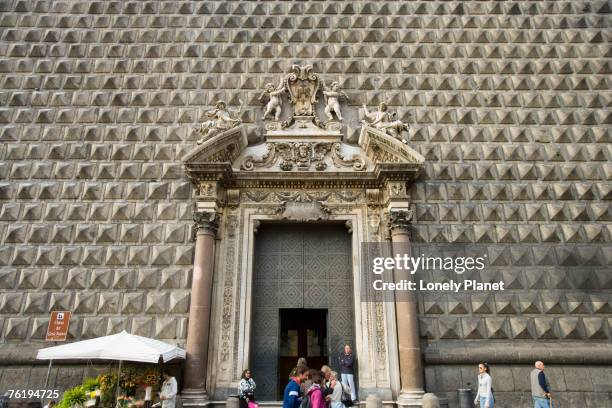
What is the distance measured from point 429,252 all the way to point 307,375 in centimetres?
503

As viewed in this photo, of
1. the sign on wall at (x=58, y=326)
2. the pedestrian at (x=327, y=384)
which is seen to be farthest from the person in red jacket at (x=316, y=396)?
the sign on wall at (x=58, y=326)

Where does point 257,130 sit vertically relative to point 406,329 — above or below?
above

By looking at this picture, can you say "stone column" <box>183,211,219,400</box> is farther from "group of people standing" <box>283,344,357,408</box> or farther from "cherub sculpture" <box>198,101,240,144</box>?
"group of people standing" <box>283,344,357,408</box>

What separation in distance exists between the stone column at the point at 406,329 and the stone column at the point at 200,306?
13.5ft

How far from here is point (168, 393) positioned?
27.5ft

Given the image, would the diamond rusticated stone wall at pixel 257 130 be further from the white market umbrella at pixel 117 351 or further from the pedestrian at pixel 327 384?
the pedestrian at pixel 327 384

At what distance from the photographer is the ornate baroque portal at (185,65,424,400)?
971 cm

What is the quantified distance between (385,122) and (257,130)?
10.7ft

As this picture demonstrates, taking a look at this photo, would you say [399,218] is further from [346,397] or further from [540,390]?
[540,390]

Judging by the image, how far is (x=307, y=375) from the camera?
6773 millimetres

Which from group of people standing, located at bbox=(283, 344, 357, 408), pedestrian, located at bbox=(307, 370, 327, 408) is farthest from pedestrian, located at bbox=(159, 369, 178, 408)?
pedestrian, located at bbox=(307, 370, 327, 408)

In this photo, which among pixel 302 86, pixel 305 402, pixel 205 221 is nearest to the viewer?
pixel 305 402

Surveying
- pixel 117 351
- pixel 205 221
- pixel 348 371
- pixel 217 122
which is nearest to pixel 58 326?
pixel 117 351

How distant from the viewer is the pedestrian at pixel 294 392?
6.43m
